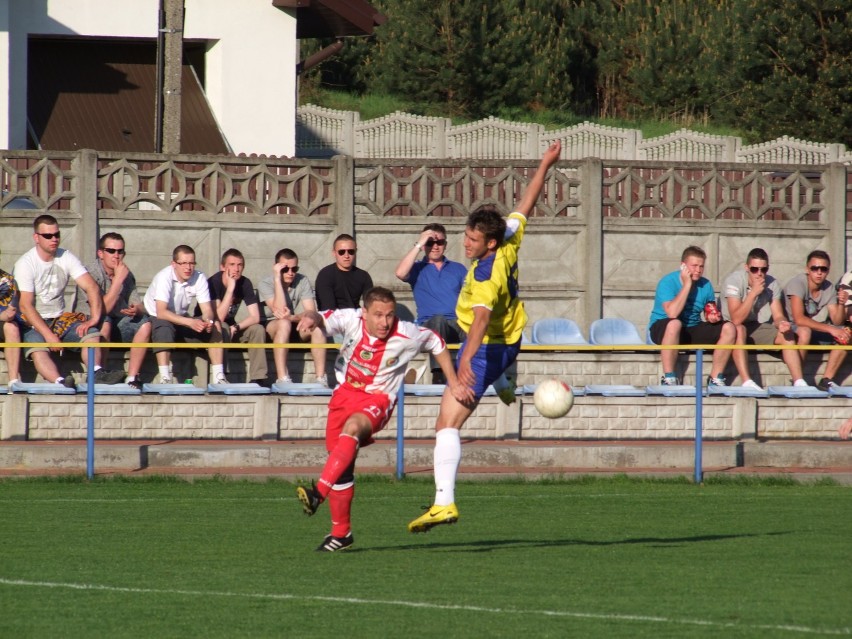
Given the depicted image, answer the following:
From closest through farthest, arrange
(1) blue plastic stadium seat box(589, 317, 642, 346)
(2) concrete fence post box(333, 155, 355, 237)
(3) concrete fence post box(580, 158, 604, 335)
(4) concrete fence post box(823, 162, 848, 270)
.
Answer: (1) blue plastic stadium seat box(589, 317, 642, 346) < (2) concrete fence post box(333, 155, 355, 237) < (3) concrete fence post box(580, 158, 604, 335) < (4) concrete fence post box(823, 162, 848, 270)

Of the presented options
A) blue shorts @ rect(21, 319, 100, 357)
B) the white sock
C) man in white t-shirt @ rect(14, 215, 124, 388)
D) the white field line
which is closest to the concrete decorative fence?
man in white t-shirt @ rect(14, 215, 124, 388)

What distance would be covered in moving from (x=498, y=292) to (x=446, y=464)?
3.72ft

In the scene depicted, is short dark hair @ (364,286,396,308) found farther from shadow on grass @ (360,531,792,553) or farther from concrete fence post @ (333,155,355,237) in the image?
concrete fence post @ (333,155,355,237)

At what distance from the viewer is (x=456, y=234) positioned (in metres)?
18.3

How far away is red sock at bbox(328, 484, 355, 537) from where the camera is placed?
8.69m

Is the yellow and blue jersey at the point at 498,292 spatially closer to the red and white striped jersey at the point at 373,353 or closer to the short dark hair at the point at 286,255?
the red and white striped jersey at the point at 373,353

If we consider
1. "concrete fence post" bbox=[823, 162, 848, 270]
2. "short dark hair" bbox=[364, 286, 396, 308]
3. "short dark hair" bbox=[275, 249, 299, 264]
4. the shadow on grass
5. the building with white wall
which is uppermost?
the building with white wall

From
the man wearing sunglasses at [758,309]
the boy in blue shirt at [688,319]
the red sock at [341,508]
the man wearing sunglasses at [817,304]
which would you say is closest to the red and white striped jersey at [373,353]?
the red sock at [341,508]

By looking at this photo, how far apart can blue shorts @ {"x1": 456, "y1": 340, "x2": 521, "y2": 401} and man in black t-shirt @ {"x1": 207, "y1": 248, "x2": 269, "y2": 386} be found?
19.2 ft

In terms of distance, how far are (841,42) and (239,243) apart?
30722 millimetres

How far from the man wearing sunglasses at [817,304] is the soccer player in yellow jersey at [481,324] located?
24.9ft

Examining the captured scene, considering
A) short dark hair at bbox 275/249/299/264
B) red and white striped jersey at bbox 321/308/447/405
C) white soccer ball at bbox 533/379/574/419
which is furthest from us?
short dark hair at bbox 275/249/299/264

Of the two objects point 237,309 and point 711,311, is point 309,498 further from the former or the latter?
point 711,311

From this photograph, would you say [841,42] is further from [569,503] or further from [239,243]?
[569,503]
